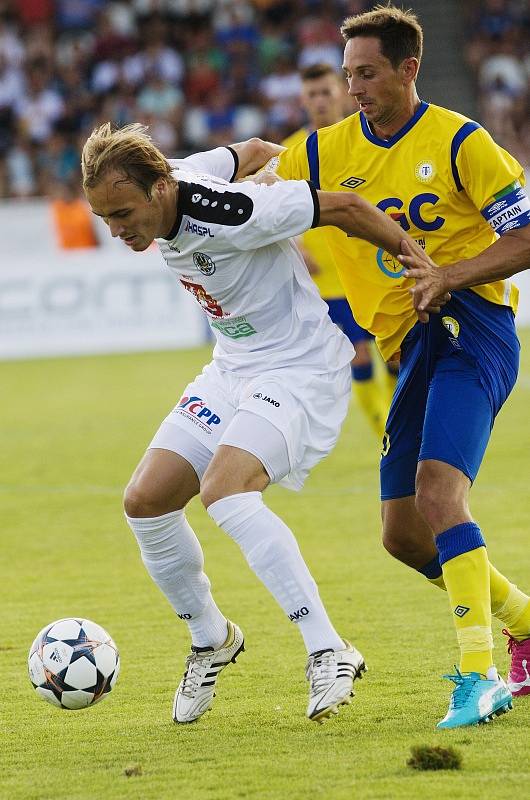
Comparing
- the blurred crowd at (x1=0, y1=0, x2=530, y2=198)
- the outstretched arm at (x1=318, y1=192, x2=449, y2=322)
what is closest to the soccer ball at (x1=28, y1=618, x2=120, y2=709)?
the outstretched arm at (x1=318, y1=192, x2=449, y2=322)

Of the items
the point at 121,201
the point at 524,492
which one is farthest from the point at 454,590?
the point at 524,492

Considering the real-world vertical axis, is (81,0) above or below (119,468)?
above

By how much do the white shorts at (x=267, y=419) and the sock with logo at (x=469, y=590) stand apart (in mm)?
612

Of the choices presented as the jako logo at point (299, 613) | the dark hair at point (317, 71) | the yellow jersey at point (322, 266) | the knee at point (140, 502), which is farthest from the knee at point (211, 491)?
the dark hair at point (317, 71)

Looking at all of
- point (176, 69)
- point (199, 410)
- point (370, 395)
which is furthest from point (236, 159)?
point (176, 69)

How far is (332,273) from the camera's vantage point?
32.3ft

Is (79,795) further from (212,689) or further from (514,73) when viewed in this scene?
(514,73)

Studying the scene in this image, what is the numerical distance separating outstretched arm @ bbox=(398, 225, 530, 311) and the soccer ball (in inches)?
67.9

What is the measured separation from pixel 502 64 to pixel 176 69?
19.7 feet

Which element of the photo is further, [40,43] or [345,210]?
[40,43]

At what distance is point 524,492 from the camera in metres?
8.97

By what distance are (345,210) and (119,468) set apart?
21.4ft

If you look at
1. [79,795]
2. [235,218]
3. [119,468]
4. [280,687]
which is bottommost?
[119,468]

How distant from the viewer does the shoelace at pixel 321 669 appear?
4.30 meters
